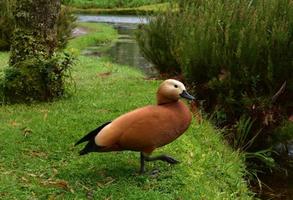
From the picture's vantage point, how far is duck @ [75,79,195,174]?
205 inches

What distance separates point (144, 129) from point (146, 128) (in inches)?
0.8

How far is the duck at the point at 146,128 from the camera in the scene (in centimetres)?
522

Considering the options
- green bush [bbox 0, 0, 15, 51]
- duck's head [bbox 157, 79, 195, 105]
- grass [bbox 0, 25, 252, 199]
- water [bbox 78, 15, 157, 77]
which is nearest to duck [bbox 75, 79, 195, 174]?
duck's head [bbox 157, 79, 195, 105]

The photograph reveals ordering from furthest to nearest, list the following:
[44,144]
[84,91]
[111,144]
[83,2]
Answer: [83,2] → [84,91] → [44,144] → [111,144]

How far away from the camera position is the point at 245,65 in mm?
8320

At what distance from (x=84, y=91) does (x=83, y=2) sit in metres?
35.9

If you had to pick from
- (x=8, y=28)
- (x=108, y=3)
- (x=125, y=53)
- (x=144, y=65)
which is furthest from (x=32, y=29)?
(x=108, y=3)

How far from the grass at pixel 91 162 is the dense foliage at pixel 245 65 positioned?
713 millimetres

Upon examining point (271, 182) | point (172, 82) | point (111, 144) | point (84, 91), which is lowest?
point (271, 182)

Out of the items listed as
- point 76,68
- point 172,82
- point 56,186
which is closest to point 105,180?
point 56,186

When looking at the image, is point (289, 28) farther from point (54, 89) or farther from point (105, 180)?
point (105, 180)

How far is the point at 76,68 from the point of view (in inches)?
519

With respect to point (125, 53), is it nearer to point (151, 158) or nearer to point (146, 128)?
point (151, 158)

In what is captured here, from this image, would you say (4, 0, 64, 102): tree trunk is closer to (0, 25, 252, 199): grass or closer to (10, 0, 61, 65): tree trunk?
(10, 0, 61, 65): tree trunk
